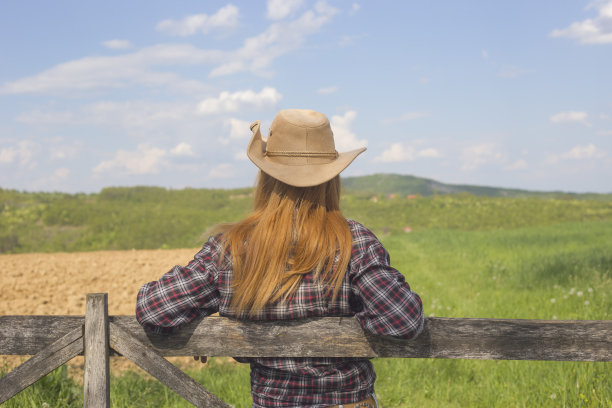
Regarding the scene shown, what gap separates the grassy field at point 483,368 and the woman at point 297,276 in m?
2.49

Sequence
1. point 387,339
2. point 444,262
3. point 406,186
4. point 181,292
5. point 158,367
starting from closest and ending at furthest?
point 181,292 < point 387,339 < point 158,367 < point 444,262 < point 406,186

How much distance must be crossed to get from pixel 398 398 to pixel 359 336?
2.71 metres

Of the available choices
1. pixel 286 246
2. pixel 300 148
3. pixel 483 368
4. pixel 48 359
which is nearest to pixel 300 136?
pixel 300 148

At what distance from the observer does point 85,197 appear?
73.8 ft

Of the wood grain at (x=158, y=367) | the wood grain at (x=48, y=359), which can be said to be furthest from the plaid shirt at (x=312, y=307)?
the wood grain at (x=48, y=359)

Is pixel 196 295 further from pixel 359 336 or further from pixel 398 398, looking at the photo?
pixel 398 398

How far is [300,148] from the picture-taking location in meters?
2.17

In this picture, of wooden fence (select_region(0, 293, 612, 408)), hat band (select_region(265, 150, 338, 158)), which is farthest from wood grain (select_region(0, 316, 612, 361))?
hat band (select_region(265, 150, 338, 158))

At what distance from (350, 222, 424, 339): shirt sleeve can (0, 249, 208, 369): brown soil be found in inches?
189

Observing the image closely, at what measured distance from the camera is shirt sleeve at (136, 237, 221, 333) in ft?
6.63

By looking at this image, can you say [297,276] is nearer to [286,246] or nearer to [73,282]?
[286,246]

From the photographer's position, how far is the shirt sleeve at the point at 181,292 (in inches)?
79.6

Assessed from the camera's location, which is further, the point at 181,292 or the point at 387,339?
the point at 387,339

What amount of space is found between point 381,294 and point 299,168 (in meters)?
0.60
